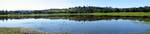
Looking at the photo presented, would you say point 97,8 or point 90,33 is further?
point 97,8

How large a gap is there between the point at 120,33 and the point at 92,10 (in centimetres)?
12362

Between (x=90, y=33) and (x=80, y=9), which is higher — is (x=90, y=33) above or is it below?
above

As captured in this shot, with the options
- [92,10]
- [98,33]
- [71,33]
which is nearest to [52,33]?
[71,33]

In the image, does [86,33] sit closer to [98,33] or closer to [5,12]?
[98,33]

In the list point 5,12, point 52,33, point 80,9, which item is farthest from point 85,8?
point 52,33

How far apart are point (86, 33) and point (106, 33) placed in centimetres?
179

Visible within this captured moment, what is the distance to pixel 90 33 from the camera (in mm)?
27156

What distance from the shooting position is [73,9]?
168m

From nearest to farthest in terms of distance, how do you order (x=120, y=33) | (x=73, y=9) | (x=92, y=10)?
(x=120, y=33), (x=92, y=10), (x=73, y=9)

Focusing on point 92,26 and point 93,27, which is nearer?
point 93,27

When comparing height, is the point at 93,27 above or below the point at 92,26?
above

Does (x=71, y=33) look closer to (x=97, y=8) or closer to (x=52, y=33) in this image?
(x=52, y=33)

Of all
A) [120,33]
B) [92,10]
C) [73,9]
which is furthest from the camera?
[73,9]

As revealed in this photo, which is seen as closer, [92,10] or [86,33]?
[86,33]
